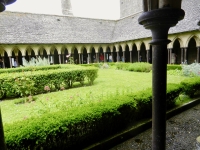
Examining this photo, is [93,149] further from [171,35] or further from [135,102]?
[171,35]

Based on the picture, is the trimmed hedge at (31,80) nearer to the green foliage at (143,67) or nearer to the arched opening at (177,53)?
the green foliage at (143,67)

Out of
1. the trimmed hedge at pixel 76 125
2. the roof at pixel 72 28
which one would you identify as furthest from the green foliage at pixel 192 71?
the trimmed hedge at pixel 76 125

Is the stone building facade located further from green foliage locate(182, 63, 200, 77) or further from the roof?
green foliage locate(182, 63, 200, 77)

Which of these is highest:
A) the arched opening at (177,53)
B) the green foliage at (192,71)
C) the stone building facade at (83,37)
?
the stone building facade at (83,37)

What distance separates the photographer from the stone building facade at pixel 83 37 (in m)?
16.5

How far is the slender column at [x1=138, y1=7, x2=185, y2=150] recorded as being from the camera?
1.82 meters

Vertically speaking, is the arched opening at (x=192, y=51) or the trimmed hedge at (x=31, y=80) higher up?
the arched opening at (x=192, y=51)

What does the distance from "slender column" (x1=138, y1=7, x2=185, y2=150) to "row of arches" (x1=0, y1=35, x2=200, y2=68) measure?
16.0 meters

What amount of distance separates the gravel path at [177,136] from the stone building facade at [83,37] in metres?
12.9

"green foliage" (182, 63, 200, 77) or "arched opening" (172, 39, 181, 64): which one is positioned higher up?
"arched opening" (172, 39, 181, 64)

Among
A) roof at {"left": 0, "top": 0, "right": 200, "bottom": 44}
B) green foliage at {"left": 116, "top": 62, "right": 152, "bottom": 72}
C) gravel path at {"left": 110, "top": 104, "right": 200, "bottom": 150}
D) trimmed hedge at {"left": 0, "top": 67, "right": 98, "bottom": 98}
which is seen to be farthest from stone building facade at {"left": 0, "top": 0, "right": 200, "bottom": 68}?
gravel path at {"left": 110, "top": 104, "right": 200, "bottom": 150}

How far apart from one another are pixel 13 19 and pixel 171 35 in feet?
64.4

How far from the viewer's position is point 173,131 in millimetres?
3846

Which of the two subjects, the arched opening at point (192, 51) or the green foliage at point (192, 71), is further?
the arched opening at point (192, 51)
